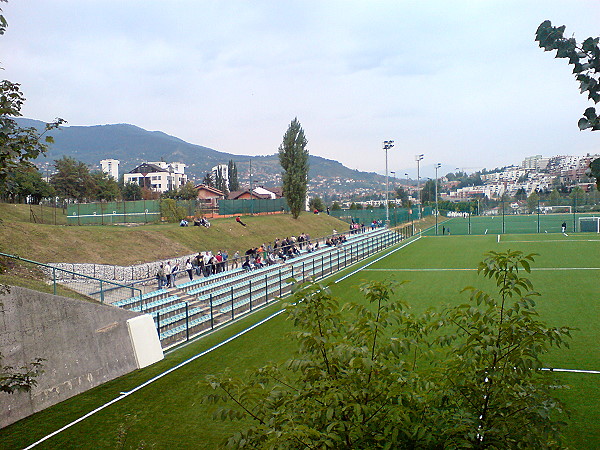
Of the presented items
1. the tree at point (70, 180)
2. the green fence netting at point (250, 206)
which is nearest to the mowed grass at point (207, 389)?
the green fence netting at point (250, 206)

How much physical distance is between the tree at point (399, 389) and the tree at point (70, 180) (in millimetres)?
47010

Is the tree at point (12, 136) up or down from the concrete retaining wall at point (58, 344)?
up

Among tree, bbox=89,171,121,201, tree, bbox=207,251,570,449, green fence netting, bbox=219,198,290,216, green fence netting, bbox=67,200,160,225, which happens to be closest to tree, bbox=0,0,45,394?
tree, bbox=207,251,570,449

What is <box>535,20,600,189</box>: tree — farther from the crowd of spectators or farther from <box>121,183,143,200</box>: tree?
<box>121,183,143,200</box>: tree

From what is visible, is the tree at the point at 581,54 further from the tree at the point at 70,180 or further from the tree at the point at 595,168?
the tree at the point at 70,180

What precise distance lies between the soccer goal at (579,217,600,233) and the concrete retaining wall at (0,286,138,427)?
46.7 metres

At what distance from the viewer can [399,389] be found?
288cm

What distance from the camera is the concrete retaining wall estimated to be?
7.80 meters

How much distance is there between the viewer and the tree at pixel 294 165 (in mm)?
52625

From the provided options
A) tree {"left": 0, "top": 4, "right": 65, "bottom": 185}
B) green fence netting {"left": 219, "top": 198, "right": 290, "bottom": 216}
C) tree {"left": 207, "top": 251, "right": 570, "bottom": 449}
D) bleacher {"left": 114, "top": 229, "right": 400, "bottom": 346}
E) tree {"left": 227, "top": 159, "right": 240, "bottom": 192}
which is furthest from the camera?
tree {"left": 227, "top": 159, "right": 240, "bottom": 192}

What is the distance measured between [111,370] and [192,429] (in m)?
3.40

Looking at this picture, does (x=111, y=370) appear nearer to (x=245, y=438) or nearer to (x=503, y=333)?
(x=245, y=438)

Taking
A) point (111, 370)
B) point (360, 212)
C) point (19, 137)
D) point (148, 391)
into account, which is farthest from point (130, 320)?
point (360, 212)

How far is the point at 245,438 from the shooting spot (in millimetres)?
2818
